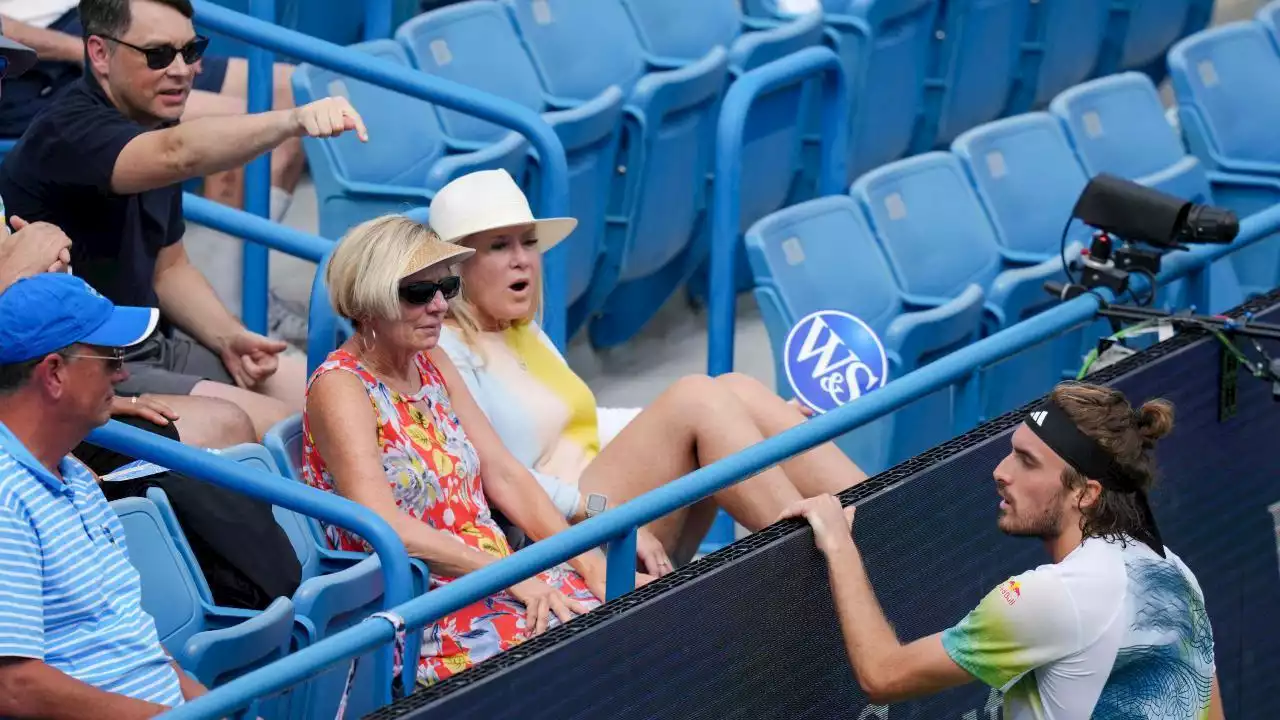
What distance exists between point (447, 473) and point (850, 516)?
2.89 feet

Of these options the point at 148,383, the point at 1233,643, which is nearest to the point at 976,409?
the point at 1233,643

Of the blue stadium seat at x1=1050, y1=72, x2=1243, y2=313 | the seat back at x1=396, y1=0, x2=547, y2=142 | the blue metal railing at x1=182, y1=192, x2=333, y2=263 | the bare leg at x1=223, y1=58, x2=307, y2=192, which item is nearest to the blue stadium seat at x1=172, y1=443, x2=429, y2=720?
the blue metal railing at x1=182, y1=192, x2=333, y2=263

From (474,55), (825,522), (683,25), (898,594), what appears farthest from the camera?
(683,25)

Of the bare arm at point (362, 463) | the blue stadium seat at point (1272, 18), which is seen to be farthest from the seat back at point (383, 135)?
the blue stadium seat at point (1272, 18)

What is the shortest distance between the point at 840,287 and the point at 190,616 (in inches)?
86.2

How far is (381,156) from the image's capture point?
499cm

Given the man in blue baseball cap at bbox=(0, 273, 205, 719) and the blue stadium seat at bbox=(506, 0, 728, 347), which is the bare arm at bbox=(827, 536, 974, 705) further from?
the blue stadium seat at bbox=(506, 0, 728, 347)

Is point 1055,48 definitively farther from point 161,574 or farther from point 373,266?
point 161,574

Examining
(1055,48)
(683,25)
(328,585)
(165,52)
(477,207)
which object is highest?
(165,52)

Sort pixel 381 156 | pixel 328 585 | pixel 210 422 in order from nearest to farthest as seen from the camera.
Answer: pixel 328 585, pixel 210 422, pixel 381 156

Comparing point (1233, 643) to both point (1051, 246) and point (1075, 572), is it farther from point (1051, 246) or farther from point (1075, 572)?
point (1051, 246)

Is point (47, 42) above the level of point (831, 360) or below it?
above

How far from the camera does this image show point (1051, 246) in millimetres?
5539

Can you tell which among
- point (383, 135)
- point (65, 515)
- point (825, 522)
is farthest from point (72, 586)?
point (383, 135)
